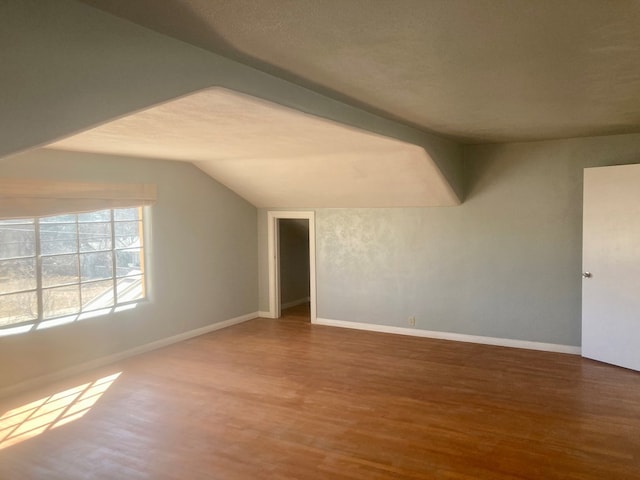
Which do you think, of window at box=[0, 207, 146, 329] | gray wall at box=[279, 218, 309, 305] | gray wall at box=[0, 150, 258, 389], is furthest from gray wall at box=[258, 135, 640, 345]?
window at box=[0, 207, 146, 329]

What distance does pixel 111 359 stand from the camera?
5.38 m

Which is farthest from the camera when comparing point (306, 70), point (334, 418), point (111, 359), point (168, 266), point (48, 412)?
point (168, 266)

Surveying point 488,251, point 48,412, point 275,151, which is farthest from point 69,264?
point 488,251

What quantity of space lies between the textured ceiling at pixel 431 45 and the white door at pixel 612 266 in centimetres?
166

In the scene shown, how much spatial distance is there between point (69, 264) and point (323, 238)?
10.9 feet

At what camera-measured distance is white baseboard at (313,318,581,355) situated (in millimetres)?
5578

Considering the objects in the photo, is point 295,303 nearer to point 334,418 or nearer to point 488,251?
point 488,251

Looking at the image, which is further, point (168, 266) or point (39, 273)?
point (168, 266)

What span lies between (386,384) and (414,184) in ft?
7.60

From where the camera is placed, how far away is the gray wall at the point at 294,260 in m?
8.37

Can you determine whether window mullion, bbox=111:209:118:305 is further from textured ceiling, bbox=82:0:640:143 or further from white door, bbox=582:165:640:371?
white door, bbox=582:165:640:371

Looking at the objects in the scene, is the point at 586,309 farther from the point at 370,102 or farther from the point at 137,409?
the point at 137,409

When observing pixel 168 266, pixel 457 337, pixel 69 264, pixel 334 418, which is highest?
pixel 69 264

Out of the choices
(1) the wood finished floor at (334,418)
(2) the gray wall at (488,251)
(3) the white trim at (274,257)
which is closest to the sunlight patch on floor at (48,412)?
(1) the wood finished floor at (334,418)
